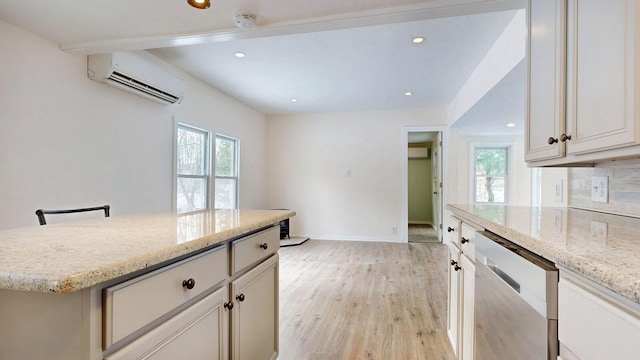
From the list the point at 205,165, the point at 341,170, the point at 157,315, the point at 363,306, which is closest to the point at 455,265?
the point at 363,306

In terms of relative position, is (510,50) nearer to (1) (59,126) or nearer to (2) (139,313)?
(2) (139,313)

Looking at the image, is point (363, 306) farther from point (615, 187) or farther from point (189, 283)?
point (189, 283)

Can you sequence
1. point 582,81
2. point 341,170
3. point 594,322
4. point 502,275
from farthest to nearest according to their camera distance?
1. point 341,170
2. point 582,81
3. point 502,275
4. point 594,322

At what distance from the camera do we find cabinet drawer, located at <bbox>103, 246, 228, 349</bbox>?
71 cm

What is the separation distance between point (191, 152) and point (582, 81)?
4.08 meters

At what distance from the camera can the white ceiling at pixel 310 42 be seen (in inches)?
78.2

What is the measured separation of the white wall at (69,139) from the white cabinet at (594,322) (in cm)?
319

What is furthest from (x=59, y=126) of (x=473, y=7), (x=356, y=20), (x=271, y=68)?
(x=473, y=7)

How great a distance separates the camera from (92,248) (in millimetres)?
839

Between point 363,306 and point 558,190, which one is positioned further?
point 363,306

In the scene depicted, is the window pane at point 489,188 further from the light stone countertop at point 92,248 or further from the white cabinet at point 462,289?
the light stone countertop at point 92,248

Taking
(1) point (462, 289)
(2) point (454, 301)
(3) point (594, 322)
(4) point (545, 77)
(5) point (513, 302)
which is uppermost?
(4) point (545, 77)

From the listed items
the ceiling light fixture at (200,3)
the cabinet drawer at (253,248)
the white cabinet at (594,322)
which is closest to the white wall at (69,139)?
the ceiling light fixture at (200,3)

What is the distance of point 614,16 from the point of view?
102 centimetres
